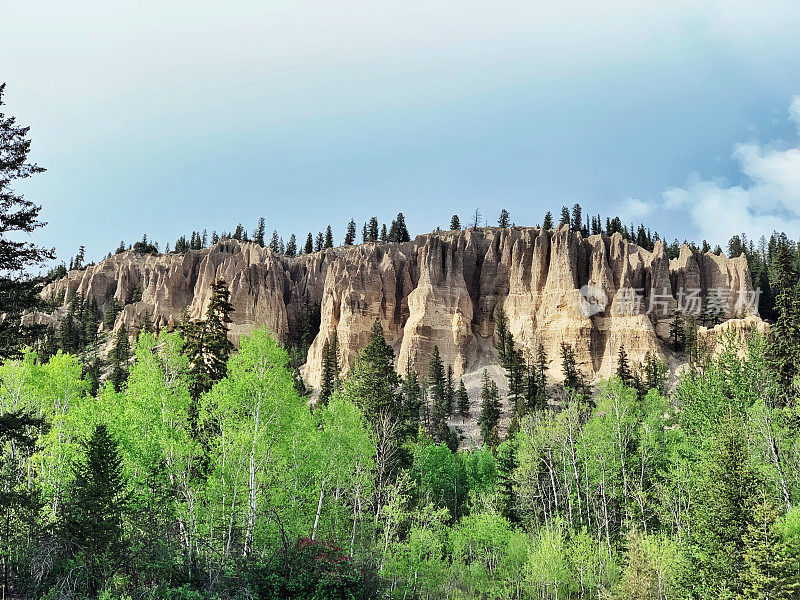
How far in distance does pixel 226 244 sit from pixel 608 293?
82.5 meters

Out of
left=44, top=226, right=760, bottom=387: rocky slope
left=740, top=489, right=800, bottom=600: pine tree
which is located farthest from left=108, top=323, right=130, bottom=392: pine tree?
left=740, top=489, right=800, bottom=600: pine tree

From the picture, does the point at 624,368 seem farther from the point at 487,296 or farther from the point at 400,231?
the point at 400,231

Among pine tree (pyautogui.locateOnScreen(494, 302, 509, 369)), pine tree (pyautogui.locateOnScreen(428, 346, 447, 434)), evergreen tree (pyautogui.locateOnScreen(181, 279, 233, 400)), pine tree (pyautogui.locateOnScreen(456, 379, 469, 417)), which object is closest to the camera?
evergreen tree (pyautogui.locateOnScreen(181, 279, 233, 400))

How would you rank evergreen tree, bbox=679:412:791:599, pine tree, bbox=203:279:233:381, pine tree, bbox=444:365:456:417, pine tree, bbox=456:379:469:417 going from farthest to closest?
pine tree, bbox=444:365:456:417, pine tree, bbox=456:379:469:417, pine tree, bbox=203:279:233:381, evergreen tree, bbox=679:412:791:599

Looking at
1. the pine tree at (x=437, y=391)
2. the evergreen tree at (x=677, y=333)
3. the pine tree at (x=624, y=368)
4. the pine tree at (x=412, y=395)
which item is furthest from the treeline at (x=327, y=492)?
the evergreen tree at (x=677, y=333)

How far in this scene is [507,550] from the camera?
3359 cm

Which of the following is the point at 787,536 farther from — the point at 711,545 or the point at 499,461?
the point at 499,461

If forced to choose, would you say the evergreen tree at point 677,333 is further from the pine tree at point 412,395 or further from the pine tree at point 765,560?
the pine tree at point 765,560

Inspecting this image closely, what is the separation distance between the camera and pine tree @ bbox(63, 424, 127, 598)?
18.1 metres

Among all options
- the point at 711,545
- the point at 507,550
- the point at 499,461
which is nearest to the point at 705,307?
the point at 499,461

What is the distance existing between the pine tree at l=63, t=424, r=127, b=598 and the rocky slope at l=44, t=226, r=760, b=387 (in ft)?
247

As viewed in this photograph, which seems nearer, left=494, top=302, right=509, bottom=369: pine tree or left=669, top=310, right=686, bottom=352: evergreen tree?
left=669, top=310, right=686, bottom=352: evergreen tree

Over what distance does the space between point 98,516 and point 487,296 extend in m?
91.9

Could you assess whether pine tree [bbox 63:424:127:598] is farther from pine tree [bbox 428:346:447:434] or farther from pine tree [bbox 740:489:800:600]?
pine tree [bbox 428:346:447:434]
